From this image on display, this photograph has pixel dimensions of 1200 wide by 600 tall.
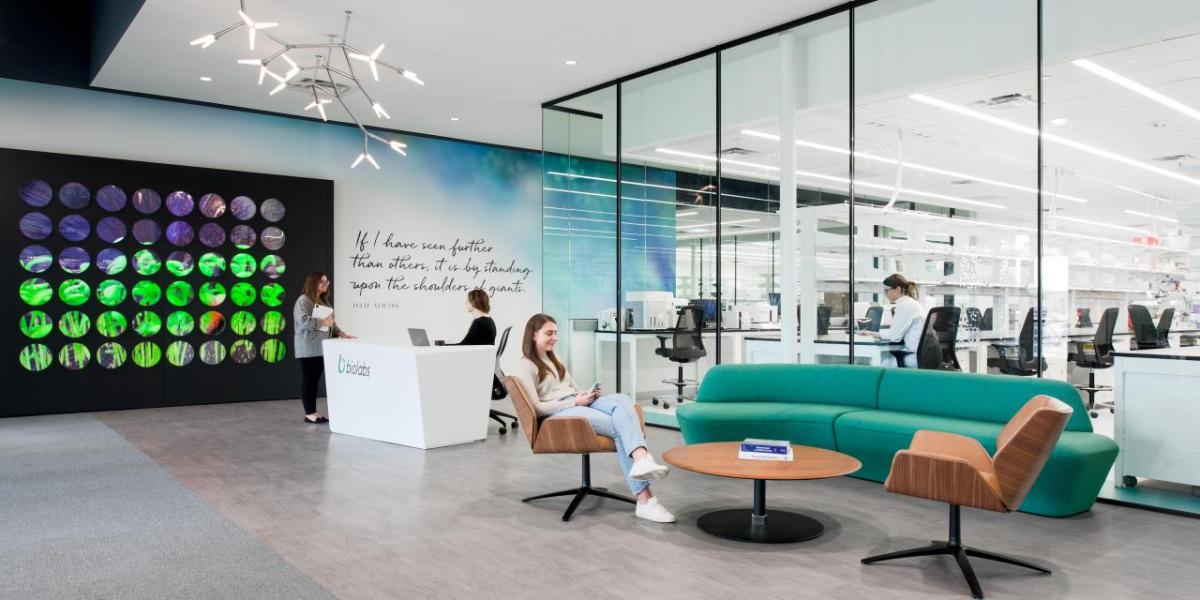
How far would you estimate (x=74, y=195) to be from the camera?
842 cm

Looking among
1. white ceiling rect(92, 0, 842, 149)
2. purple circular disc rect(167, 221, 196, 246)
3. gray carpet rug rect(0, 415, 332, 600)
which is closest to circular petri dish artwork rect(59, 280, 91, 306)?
purple circular disc rect(167, 221, 196, 246)

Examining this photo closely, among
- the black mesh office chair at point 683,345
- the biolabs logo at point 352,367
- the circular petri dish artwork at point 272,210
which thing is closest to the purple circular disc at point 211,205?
the circular petri dish artwork at point 272,210

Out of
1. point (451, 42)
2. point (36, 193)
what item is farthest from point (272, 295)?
point (451, 42)

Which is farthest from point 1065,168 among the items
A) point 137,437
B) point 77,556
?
point 137,437

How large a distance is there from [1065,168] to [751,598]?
3.76 metres

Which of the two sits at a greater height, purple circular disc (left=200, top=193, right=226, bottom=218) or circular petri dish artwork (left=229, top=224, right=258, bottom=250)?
purple circular disc (left=200, top=193, right=226, bottom=218)

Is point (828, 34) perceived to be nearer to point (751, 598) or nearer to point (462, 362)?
point (462, 362)

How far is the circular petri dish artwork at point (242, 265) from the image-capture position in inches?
366

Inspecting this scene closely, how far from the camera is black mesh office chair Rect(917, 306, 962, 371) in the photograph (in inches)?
237

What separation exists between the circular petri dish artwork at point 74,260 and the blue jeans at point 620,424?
6.49 m

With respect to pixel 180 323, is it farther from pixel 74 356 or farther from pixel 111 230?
pixel 111 230

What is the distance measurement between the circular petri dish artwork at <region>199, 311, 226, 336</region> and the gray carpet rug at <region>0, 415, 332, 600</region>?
3186 millimetres

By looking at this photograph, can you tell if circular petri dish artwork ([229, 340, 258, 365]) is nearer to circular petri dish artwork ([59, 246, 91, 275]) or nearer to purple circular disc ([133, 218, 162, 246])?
purple circular disc ([133, 218, 162, 246])

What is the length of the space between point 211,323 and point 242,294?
0.46m
